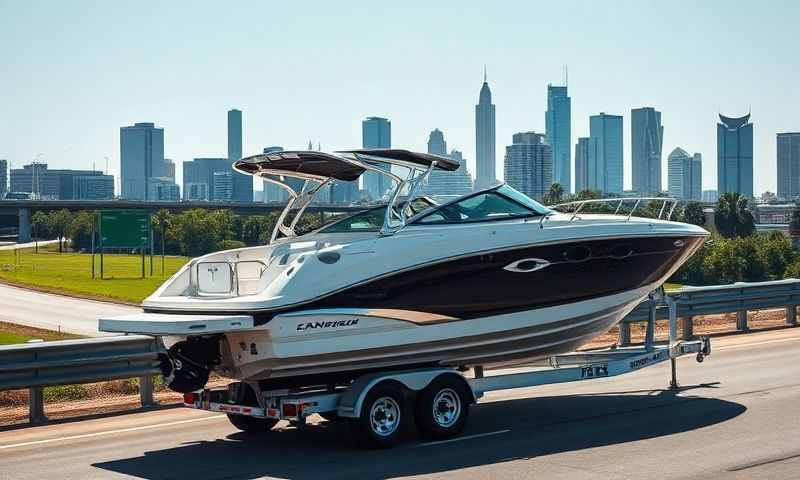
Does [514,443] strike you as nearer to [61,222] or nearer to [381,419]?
[381,419]

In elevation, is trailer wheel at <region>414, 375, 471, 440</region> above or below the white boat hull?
below

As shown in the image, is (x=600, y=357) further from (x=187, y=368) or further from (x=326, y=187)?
(x=187, y=368)

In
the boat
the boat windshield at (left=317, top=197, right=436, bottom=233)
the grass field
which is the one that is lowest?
the grass field

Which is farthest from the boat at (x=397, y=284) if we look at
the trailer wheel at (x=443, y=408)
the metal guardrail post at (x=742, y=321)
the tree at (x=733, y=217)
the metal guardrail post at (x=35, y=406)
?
the tree at (x=733, y=217)

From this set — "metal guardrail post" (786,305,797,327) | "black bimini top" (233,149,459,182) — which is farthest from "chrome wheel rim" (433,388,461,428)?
"metal guardrail post" (786,305,797,327)

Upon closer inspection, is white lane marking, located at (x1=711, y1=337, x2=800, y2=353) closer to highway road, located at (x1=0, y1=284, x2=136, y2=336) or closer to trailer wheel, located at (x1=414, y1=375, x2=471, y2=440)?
trailer wheel, located at (x1=414, y1=375, x2=471, y2=440)

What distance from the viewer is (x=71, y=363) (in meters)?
13.5

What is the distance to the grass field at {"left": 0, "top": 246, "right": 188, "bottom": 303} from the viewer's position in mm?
56656

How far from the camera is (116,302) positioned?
4922 cm

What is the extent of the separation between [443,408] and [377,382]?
3.02 feet

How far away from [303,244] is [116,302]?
38.7 m

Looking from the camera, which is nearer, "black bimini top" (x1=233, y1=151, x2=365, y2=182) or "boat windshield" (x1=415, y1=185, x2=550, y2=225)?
"black bimini top" (x1=233, y1=151, x2=365, y2=182)

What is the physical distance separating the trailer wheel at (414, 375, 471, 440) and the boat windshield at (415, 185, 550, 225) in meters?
1.80

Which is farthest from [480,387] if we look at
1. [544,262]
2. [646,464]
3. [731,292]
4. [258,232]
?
[258,232]
